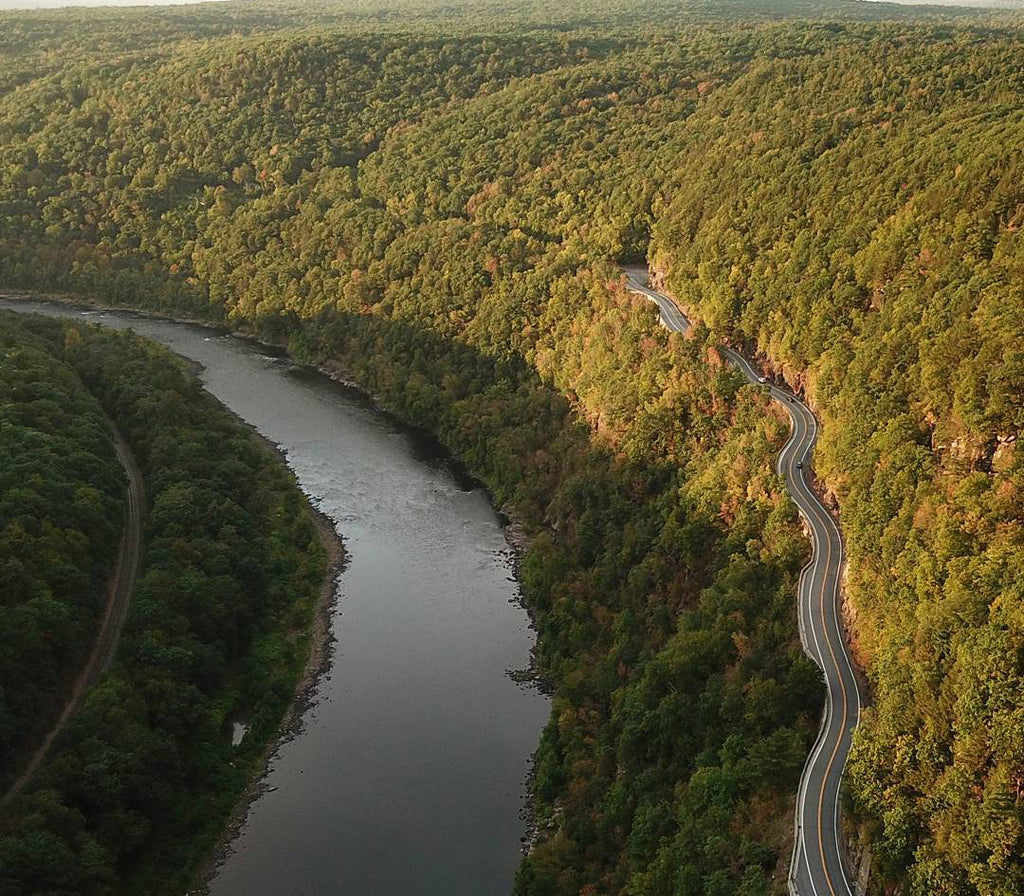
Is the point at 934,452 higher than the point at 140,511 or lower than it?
higher

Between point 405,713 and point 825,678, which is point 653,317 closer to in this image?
point 405,713

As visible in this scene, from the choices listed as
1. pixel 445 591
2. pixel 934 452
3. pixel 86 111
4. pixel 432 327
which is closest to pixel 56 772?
pixel 445 591

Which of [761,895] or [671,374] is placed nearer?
[761,895]

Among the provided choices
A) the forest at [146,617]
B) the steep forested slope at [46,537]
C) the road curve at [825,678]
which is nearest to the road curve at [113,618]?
the steep forested slope at [46,537]

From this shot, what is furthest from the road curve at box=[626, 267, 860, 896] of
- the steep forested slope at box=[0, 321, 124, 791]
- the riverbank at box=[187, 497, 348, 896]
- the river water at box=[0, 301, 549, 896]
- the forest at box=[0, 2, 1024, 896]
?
the steep forested slope at box=[0, 321, 124, 791]

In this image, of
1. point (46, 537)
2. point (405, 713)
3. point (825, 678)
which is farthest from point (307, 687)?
A: point (825, 678)

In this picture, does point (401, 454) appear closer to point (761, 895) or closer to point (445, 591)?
point (445, 591)

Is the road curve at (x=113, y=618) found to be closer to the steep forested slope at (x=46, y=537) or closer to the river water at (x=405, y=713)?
the steep forested slope at (x=46, y=537)
